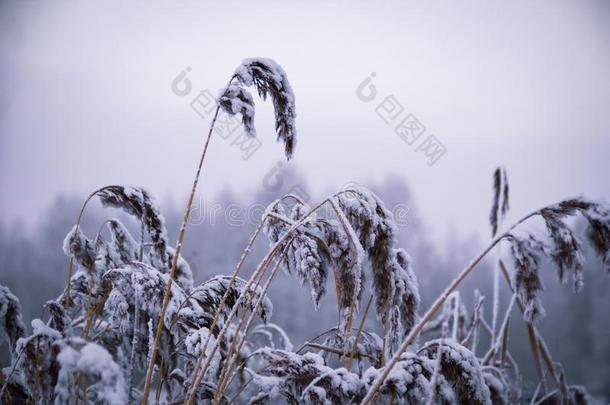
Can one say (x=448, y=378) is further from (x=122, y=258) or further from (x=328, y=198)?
(x=122, y=258)

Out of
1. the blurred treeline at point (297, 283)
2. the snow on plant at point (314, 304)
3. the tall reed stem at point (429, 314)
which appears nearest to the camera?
the tall reed stem at point (429, 314)

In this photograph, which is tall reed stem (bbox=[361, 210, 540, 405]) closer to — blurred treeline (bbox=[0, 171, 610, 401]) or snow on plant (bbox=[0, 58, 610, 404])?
snow on plant (bbox=[0, 58, 610, 404])

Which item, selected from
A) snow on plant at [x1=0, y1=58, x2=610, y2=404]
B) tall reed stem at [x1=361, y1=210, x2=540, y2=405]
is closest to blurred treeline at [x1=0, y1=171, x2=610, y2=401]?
snow on plant at [x1=0, y1=58, x2=610, y2=404]

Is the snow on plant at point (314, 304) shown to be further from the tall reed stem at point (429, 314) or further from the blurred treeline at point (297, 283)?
the blurred treeline at point (297, 283)

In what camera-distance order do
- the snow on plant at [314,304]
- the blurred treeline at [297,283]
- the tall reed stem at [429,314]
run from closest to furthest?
the tall reed stem at [429,314] → the snow on plant at [314,304] → the blurred treeline at [297,283]

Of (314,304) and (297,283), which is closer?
(314,304)

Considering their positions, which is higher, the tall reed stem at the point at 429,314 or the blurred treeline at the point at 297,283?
the tall reed stem at the point at 429,314

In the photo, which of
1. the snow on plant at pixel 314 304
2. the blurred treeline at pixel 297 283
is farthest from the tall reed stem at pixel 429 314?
the blurred treeline at pixel 297 283

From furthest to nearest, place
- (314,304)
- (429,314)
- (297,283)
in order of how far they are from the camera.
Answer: (297,283)
(314,304)
(429,314)

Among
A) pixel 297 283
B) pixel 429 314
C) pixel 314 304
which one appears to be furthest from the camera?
pixel 297 283

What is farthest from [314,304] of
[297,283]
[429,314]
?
[297,283]

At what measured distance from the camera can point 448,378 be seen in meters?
1.23

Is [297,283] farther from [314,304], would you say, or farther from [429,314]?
[429,314]

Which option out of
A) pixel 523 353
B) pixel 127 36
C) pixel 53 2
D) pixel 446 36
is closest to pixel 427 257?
pixel 523 353
